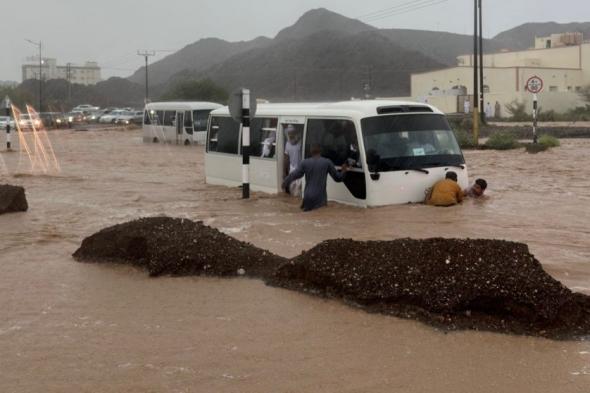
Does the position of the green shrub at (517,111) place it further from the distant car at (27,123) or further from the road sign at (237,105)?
the road sign at (237,105)

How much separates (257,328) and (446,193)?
7.06 m

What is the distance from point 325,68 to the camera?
516 feet

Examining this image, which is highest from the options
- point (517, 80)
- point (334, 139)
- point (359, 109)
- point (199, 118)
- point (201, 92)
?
point (201, 92)

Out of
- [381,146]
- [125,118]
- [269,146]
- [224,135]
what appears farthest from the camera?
[125,118]

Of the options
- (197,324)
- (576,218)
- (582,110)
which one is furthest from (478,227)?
(582,110)

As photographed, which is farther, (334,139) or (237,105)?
(237,105)

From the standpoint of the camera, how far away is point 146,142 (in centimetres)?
4131

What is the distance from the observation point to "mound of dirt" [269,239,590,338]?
6207 mm

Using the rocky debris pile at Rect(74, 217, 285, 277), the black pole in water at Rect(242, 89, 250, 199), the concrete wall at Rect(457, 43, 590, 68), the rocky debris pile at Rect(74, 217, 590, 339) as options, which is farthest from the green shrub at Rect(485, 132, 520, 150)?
the concrete wall at Rect(457, 43, 590, 68)

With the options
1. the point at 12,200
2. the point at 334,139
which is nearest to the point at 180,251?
the point at 334,139

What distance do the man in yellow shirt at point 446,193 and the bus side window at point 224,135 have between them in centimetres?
506

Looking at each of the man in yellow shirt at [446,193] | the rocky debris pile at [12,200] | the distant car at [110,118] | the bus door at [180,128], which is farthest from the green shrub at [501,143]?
the distant car at [110,118]

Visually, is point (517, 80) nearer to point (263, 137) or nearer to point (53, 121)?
point (53, 121)

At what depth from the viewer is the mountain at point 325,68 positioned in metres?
142
